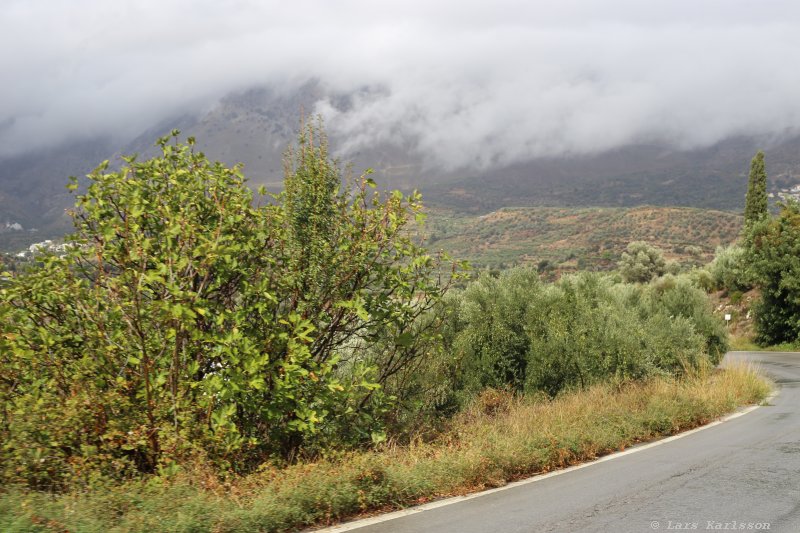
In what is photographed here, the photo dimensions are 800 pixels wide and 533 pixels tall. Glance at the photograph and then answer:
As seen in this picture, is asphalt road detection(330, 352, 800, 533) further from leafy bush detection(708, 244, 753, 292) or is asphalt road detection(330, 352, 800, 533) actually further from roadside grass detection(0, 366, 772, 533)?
leafy bush detection(708, 244, 753, 292)

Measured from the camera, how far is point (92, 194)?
754 centimetres

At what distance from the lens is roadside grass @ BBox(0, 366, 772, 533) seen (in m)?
5.25

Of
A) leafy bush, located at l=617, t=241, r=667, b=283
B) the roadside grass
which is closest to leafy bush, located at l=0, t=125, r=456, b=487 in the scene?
the roadside grass

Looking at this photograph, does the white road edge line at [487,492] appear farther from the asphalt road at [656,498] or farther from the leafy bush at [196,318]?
the leafy bush at [196,318]

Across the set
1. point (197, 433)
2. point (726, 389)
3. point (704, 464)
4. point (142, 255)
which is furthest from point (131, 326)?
point (726, 389)

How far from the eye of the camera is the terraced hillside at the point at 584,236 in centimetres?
8929

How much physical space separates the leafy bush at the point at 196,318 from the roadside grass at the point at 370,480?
2.19ft

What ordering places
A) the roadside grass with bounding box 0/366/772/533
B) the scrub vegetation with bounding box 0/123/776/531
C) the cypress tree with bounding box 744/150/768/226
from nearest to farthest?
the roadside grass with bounding box 0/366/772/533 → the scrub vegetation with bounding box 0/123/776/531 → the cypress tree with bounding box 744/150/768/226

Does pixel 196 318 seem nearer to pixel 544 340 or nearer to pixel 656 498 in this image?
pixel 656 498

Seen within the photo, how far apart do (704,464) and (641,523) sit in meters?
2.96

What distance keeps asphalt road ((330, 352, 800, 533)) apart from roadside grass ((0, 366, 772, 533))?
41 cm

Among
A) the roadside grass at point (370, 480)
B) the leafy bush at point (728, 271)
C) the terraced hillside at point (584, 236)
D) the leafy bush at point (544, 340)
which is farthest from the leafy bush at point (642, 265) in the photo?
the roadside grass at point (370, 480)

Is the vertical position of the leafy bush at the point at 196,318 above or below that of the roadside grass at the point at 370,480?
above

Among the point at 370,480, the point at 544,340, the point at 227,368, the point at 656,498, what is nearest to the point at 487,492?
the point at 370,480
